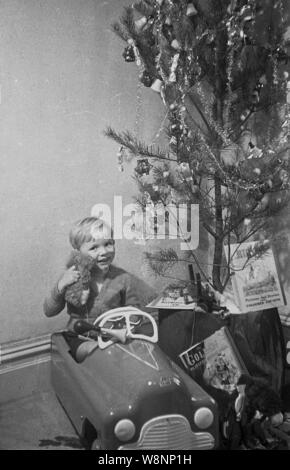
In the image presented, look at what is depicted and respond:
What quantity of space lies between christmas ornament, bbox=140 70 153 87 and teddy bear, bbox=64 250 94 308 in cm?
70

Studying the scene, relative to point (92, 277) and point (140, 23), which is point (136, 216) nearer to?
point (92, 277)

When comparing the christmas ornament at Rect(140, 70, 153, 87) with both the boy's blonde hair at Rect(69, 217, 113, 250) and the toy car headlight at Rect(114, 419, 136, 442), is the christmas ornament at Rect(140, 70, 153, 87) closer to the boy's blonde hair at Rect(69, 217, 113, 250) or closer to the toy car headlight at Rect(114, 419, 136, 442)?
the boy's blonde hair at Rect(69, 217, 113, 250)

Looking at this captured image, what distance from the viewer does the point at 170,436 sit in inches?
64.4

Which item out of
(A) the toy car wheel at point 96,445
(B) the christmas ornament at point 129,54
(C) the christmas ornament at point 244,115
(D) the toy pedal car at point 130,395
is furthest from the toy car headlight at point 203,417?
(B) the christmas ornament at point 129,54

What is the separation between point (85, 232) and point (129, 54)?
27.0 inches

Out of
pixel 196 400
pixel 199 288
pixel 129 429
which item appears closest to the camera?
pixel 129 429

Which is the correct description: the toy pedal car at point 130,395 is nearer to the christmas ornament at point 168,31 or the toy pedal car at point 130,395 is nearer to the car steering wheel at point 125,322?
the car steering wheel at point 125,322

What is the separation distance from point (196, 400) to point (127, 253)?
590 mm

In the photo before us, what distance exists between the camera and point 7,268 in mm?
1796

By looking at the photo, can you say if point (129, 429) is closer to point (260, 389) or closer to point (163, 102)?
point (260, 389)

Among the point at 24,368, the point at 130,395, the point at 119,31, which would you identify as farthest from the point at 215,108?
the point at 24,368

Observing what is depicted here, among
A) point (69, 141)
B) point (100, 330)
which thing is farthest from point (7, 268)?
point (69, 141)

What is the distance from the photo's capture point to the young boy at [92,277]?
71.6 inches
